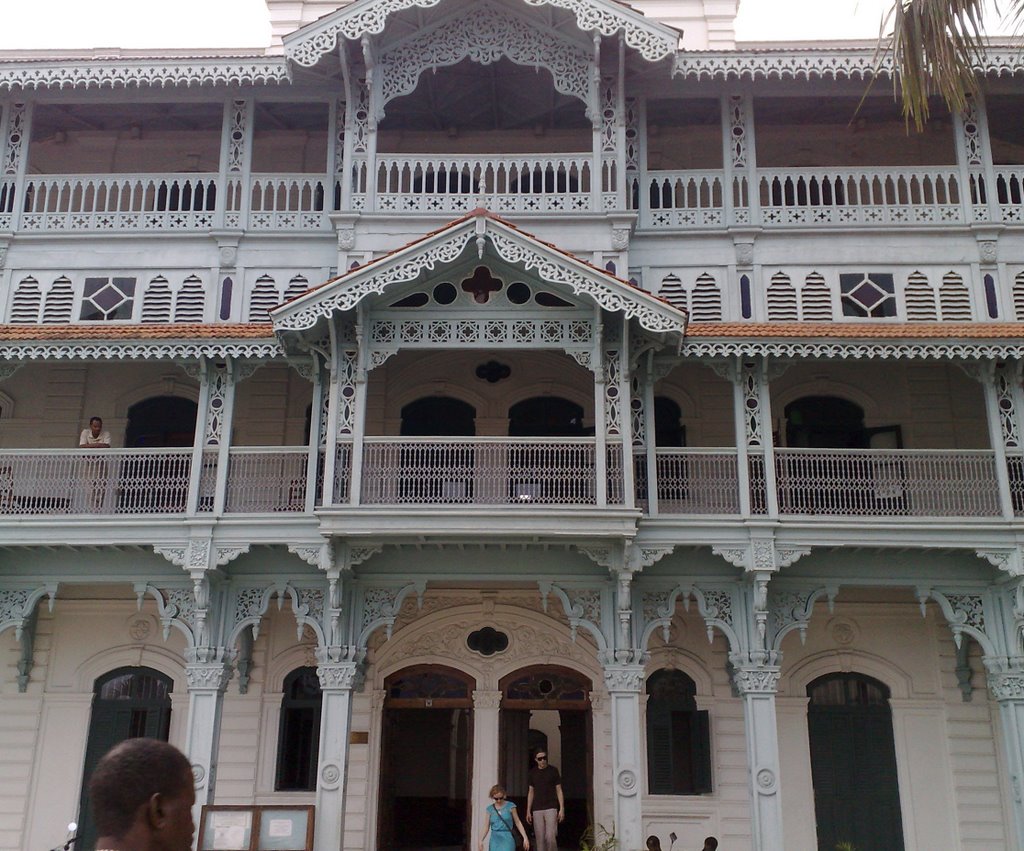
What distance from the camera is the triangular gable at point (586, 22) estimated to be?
1678 centimetres

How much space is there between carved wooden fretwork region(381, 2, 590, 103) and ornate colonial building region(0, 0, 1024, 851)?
2.6 inches

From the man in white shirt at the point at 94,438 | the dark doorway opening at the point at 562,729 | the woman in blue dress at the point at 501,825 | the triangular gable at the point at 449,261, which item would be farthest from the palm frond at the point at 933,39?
the man in white shirt at the point at 94,438

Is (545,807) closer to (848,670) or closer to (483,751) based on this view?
(483,751)

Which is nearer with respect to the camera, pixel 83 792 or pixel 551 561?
pixel 551 561

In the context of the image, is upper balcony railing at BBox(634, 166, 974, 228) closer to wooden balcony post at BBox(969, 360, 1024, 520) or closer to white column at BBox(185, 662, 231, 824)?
wooden balcony post at BBox(969, 360, 1024, 520)

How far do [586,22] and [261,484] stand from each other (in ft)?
29.2

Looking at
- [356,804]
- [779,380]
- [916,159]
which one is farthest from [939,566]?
[356,804]

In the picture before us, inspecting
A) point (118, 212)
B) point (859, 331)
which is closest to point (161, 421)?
point (118, 212)

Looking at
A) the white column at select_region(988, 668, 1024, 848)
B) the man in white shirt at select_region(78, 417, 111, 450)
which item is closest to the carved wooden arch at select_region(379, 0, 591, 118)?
the man in white shirt at select_region(78, 417, 111, 450)

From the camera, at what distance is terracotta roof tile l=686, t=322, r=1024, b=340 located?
15117 millimetres

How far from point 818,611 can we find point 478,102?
Result: 1086 cm

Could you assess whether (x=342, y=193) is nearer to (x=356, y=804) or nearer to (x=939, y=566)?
(x=356, y=804)

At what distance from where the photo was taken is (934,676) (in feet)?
56.1

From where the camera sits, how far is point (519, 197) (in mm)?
17094
